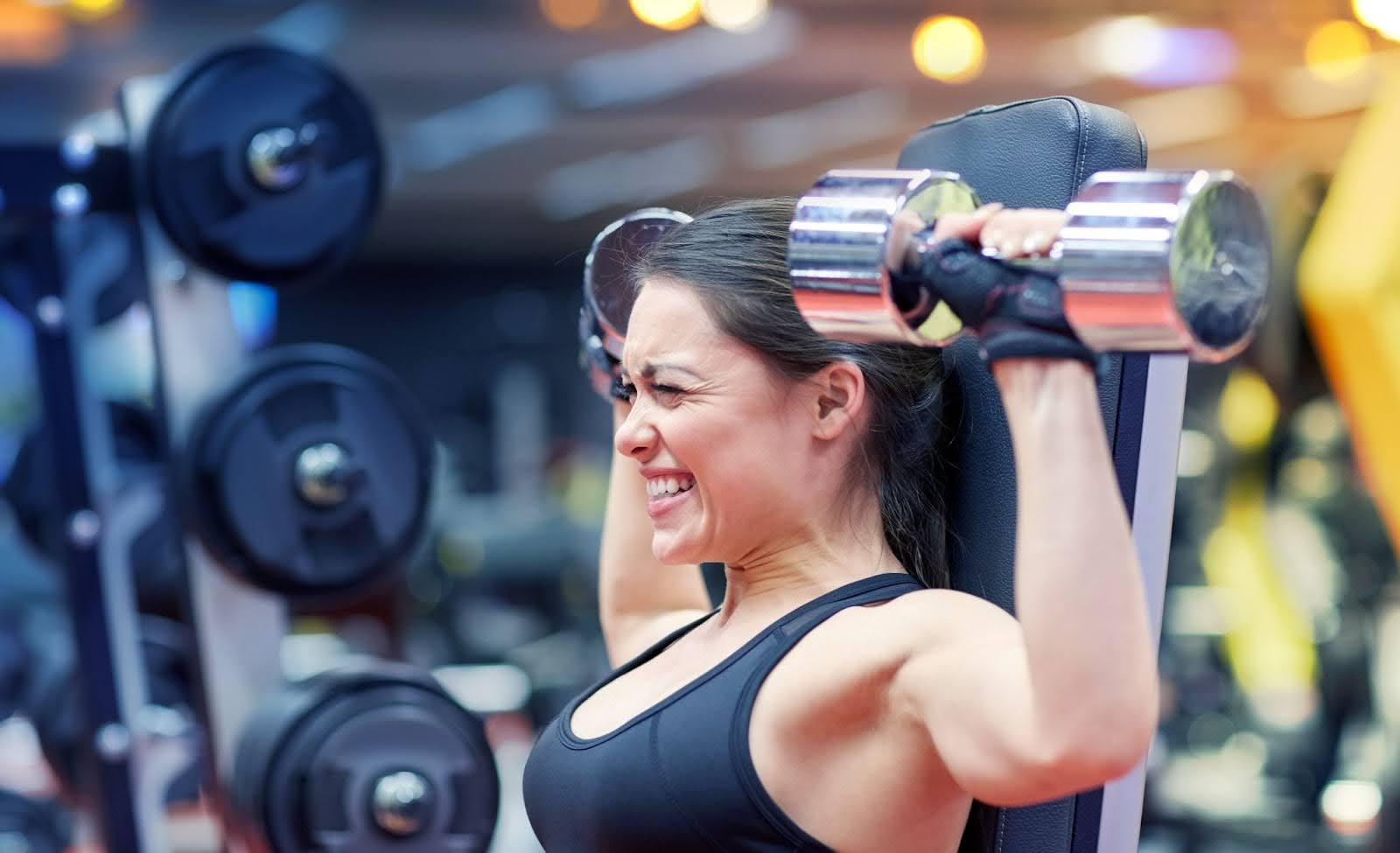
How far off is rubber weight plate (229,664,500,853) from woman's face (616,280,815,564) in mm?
1009

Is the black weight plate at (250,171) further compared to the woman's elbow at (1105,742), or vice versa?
the black weight plate at (250,171)

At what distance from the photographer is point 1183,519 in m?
6.58

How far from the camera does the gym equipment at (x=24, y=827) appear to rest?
3.57 m

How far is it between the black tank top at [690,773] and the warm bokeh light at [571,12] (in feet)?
18.0

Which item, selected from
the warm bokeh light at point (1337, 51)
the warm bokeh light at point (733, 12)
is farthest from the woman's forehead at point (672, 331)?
the warm bokeh light at point (1337, 51)

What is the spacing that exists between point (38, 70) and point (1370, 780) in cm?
626

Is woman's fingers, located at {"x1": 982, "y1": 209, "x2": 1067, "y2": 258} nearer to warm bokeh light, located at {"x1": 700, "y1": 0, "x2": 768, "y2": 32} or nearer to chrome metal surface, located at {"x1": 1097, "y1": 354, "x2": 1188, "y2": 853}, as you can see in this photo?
chrome metal surface, located at {"x1": 1097, "y1": 354, "x2": 1188, "y2": 853}

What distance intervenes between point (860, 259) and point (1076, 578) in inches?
10.1

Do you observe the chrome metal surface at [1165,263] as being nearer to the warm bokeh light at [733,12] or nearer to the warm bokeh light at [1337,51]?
the warm bokeh light at [733,12]

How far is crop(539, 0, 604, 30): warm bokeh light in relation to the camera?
6.64 meters

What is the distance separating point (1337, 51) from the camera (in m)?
7.11

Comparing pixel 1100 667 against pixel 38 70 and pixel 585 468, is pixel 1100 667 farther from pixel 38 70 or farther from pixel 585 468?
pixel 585 468

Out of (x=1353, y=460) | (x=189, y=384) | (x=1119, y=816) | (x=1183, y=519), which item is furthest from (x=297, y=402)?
(x=1183, y=519)

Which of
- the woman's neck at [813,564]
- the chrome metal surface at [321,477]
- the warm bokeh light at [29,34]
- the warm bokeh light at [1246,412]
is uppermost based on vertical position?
the warm bokeh light at [29,34]
